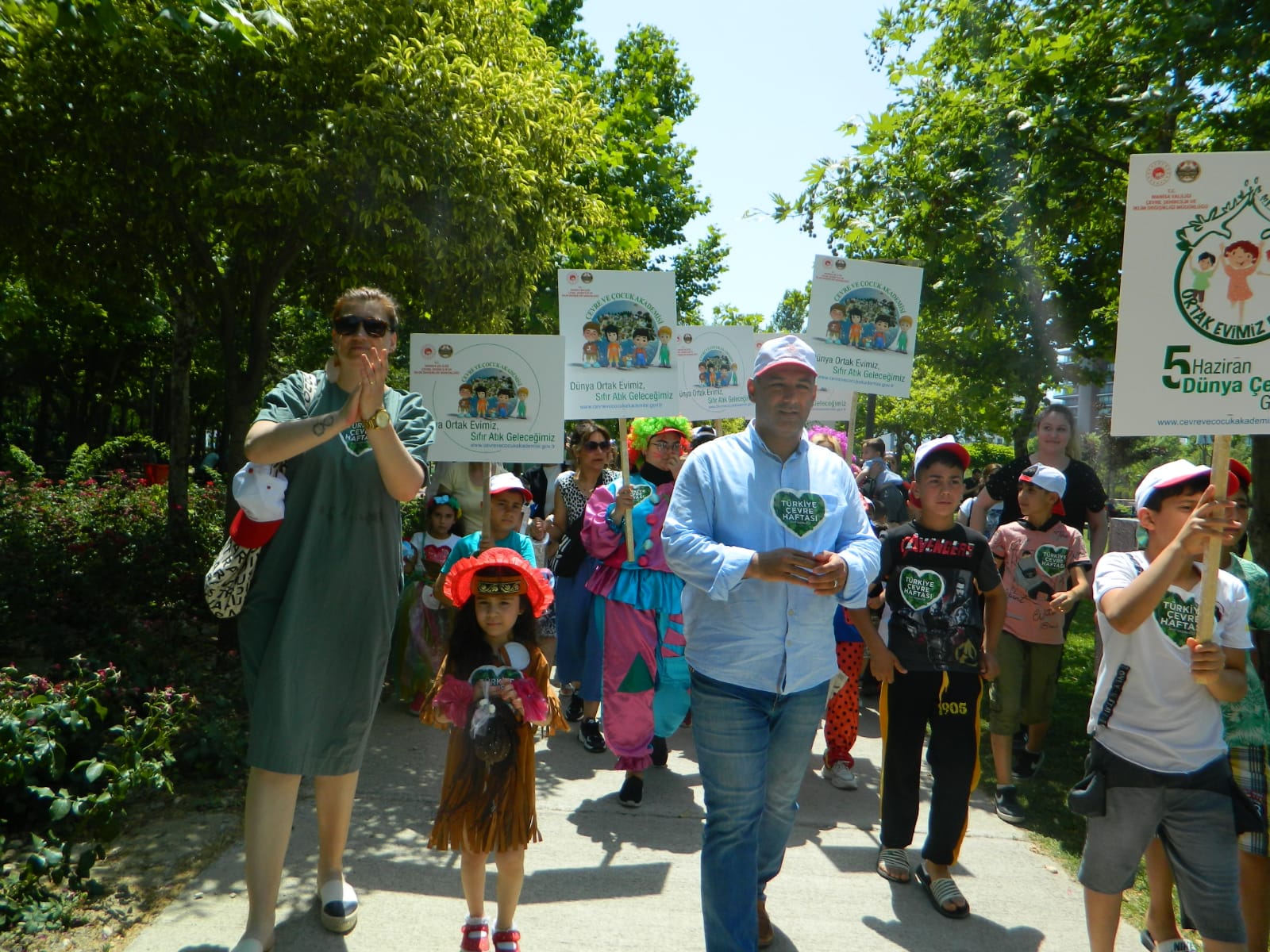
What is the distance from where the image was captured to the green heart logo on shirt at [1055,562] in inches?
225

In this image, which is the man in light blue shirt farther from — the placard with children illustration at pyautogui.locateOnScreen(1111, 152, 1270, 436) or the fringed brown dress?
the placard with children illustration at pyautogui.locateOnScreen(1111, 152, 1270, 436)

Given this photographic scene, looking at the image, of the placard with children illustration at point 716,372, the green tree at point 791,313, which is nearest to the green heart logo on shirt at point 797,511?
the placard with children illustration at point 716,372

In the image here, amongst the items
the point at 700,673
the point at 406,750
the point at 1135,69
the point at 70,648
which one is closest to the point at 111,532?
the point at 70,648

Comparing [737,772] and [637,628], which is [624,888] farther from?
[637,628]

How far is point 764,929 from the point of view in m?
3.80

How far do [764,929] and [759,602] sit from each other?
1.34 meters

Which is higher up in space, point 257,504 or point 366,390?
point 366,390

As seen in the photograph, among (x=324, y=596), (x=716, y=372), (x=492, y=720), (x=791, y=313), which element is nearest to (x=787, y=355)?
(x=492, y=720)

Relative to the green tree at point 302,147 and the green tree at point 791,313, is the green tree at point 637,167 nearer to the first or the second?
the green tree at point 302,147

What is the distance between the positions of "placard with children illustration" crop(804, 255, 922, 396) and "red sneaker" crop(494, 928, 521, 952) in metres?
4.52

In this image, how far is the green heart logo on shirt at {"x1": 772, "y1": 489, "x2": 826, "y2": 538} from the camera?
11.2 feet

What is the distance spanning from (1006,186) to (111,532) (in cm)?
754

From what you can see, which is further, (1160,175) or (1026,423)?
(1026,423)

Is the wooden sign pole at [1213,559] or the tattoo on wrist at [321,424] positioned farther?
the tattoo on wrist at [321,424]
